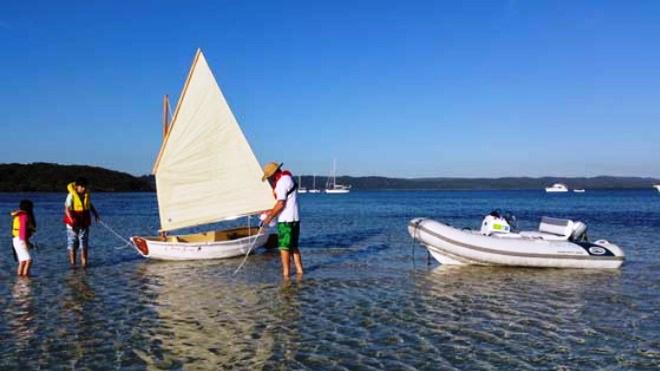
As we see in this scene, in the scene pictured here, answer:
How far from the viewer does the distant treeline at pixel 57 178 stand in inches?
5468

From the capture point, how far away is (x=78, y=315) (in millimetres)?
9391

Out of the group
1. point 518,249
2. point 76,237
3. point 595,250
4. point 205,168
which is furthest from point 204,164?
point 595,250

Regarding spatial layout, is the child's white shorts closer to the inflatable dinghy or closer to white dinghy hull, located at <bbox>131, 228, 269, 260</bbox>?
white dinghy hull, located at <bbox>131, 228, 269, 260</bbox>

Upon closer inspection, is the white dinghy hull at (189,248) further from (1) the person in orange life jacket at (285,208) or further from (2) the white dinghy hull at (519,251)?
(2) the white dinghy hull at (519,251)

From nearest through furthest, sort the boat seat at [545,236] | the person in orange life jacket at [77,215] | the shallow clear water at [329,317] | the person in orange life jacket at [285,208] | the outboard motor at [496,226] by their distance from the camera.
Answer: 1. the shallow clear water at [329,317]
2. the person in orange life jacket at [285,208]
3. the person in orange life jacket at [77,215]
4. the boat seat at [545,236]
5. the outboard motor at [496,226]

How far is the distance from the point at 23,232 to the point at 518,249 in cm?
1121

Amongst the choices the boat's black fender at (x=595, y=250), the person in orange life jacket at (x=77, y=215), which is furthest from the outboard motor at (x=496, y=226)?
the person in orange life jacket at (x=77, y=215)

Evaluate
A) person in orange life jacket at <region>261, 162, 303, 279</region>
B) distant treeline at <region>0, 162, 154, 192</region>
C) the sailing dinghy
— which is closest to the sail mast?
the sailing dinghy

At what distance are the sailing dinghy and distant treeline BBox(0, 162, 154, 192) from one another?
13332 cm

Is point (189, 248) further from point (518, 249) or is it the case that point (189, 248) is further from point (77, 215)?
point (518, 249)

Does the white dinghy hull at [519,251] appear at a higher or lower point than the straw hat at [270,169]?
lower

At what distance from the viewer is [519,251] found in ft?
47.7

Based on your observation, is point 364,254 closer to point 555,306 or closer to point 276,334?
point 555,306

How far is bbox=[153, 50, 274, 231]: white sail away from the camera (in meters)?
17.1
